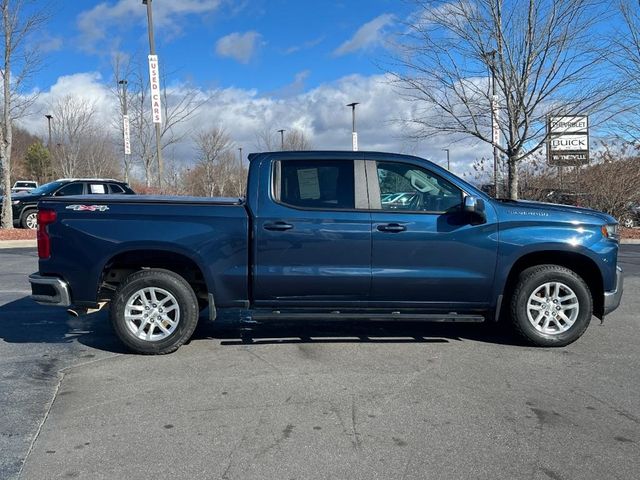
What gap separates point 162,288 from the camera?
5.40m

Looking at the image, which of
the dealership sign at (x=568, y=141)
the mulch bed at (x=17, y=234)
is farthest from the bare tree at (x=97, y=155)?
Result: the dealership sign at (x=568, y=141)

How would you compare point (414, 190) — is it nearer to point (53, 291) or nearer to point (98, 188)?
point (53, 291)

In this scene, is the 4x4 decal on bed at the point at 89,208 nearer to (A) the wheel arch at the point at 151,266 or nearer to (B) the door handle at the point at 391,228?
(A) the wheel arch at the point at 151,266

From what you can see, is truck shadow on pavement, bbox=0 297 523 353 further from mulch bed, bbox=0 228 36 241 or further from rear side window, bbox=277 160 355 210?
mulch bed, bbox=0 228 36 241

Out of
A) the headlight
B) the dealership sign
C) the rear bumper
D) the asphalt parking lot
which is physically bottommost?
the asphalt parking lot

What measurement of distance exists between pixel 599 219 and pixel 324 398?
10.8ft

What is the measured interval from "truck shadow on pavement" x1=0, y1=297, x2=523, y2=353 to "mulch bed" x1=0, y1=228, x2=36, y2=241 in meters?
10.1

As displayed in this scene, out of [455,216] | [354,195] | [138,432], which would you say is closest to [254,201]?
[354,195]

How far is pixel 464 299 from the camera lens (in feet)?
18.1

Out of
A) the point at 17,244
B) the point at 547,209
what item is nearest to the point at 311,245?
the point at 547,209

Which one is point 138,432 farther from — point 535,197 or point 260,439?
point 535,197

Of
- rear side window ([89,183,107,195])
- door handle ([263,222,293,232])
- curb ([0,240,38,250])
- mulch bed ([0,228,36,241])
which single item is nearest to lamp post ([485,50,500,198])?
door handle ([263,222,293,232])

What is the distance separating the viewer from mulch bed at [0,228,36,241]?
16.0 m

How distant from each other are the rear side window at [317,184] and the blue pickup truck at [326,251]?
0.01 m
